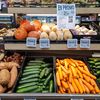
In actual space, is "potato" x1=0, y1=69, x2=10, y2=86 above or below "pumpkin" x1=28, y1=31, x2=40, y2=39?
below

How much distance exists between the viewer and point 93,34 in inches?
113

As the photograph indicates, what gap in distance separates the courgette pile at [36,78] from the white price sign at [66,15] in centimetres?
47

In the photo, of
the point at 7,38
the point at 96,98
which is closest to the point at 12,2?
the point at 7,38

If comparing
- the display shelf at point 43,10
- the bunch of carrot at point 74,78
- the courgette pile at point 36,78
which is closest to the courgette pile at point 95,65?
the bunch of carrot at point 74,78

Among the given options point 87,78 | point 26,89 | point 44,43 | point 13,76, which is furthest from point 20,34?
point 87,78

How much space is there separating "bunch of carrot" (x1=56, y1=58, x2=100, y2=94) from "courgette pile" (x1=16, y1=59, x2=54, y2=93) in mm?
91

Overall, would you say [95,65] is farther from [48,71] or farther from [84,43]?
[48,71]

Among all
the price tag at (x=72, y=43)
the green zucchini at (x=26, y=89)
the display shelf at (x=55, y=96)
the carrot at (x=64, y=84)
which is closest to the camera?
the display shelf at (x=55, y=96)

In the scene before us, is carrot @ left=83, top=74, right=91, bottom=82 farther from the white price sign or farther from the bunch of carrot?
the white price sign

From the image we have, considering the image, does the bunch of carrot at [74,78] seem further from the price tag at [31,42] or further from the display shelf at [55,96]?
the price tag at [31,42]

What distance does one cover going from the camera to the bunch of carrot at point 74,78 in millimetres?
2396

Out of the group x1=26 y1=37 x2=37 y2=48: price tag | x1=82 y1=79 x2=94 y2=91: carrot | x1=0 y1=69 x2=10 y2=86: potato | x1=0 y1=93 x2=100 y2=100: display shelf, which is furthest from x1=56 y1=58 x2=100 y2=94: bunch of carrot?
x1=0 y1=69 x2=10 y2=86: potato

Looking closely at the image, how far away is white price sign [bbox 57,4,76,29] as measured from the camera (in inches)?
106

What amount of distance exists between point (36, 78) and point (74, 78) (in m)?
0.38
